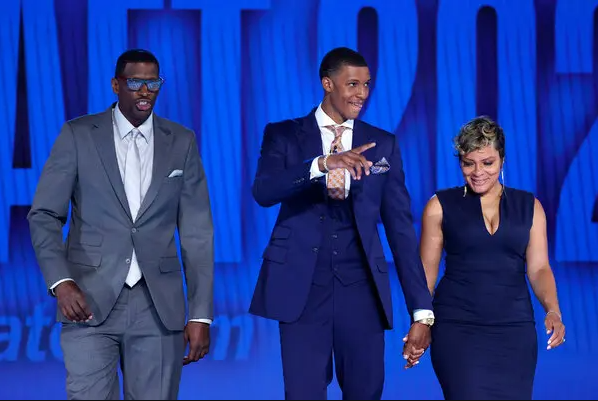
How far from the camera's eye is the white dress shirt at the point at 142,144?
3484 millimetres

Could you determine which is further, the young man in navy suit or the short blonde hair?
the short blonde hair

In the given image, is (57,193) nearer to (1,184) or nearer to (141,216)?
(141,216)

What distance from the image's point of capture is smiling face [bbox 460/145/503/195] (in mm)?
3793

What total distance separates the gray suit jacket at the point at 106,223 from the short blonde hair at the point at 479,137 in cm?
97

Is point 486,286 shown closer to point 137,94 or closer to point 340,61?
point 340,61

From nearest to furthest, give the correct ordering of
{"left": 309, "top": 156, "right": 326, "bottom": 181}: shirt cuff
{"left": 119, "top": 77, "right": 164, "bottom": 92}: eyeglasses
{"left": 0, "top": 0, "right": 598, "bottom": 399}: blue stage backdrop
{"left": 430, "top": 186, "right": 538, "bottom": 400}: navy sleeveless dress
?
{"left": 309, "top": 156, "right": 326, "bottom": 181}: shirt cuff → {"left": 119, "top": 77, "right": 164, "bottom": 92}: eyeglasses → {"left": 430, "top": 186, "right": 538, "bottom": 400}: navy sleeveless dress → {"left": 0, "top": 0, "right": 598, "bottom": 399}: blue stage backdrop

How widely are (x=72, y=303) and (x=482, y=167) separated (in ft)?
4.92

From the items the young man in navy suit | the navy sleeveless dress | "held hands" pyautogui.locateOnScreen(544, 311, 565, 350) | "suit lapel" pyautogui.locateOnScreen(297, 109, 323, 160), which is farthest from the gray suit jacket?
"held hands" pyautogui.locateOnScreen(544, 311, 565, 350)

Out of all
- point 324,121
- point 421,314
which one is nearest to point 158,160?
point 324,121

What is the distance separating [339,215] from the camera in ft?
11.7

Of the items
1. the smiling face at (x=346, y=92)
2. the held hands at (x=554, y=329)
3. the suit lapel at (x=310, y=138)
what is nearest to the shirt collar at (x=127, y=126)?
the suit lapel at (x=310, y=138)

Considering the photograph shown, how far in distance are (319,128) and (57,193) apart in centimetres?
90

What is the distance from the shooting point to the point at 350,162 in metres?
3.23

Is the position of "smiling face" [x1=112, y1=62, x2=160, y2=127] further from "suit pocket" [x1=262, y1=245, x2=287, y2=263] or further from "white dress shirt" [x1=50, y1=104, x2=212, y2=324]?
"suit pocket" [x1=262, y1=245, x2=287, y2=263]
